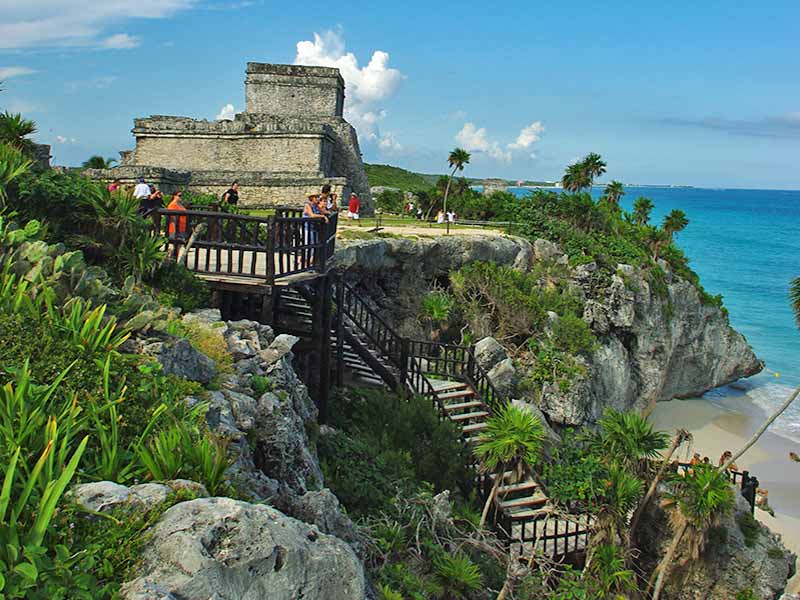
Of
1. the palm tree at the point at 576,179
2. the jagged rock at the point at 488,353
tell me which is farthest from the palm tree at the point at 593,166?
the jagged rock at the point at 488,353

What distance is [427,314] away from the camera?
22.1m

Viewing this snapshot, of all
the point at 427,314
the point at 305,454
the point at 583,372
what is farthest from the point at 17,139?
the point at 583,372

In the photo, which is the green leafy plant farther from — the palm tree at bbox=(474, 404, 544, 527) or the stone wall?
the stone wall

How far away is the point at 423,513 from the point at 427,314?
13518mm

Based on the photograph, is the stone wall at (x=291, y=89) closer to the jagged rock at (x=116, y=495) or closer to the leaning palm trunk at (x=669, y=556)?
the leaning palm trunk at (x=669, y=556)

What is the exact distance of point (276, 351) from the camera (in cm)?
857

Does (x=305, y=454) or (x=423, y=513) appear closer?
(x=305, y=454)

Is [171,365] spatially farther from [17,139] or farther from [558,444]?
[558,444]

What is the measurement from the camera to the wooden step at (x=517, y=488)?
1418 cm

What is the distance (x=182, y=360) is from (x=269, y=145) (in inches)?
889

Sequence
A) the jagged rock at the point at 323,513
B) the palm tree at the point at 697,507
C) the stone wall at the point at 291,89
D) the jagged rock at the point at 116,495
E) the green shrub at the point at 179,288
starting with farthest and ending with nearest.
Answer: the stone wall at the point at 291,89
the palm tree at the point at 697,507
the green shrub at the point at 179,288
the jagged rock at the point at 323,513
the jagged rock at the point at 116,495

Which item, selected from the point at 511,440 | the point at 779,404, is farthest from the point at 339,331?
the point at 779,404

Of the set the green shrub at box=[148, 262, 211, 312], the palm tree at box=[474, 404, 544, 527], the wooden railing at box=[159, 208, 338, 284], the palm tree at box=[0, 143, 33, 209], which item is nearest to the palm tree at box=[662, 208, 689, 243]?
the palm tree at box=[474, 404, 544, 527]

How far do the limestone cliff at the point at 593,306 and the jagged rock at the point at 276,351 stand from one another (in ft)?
31.5
